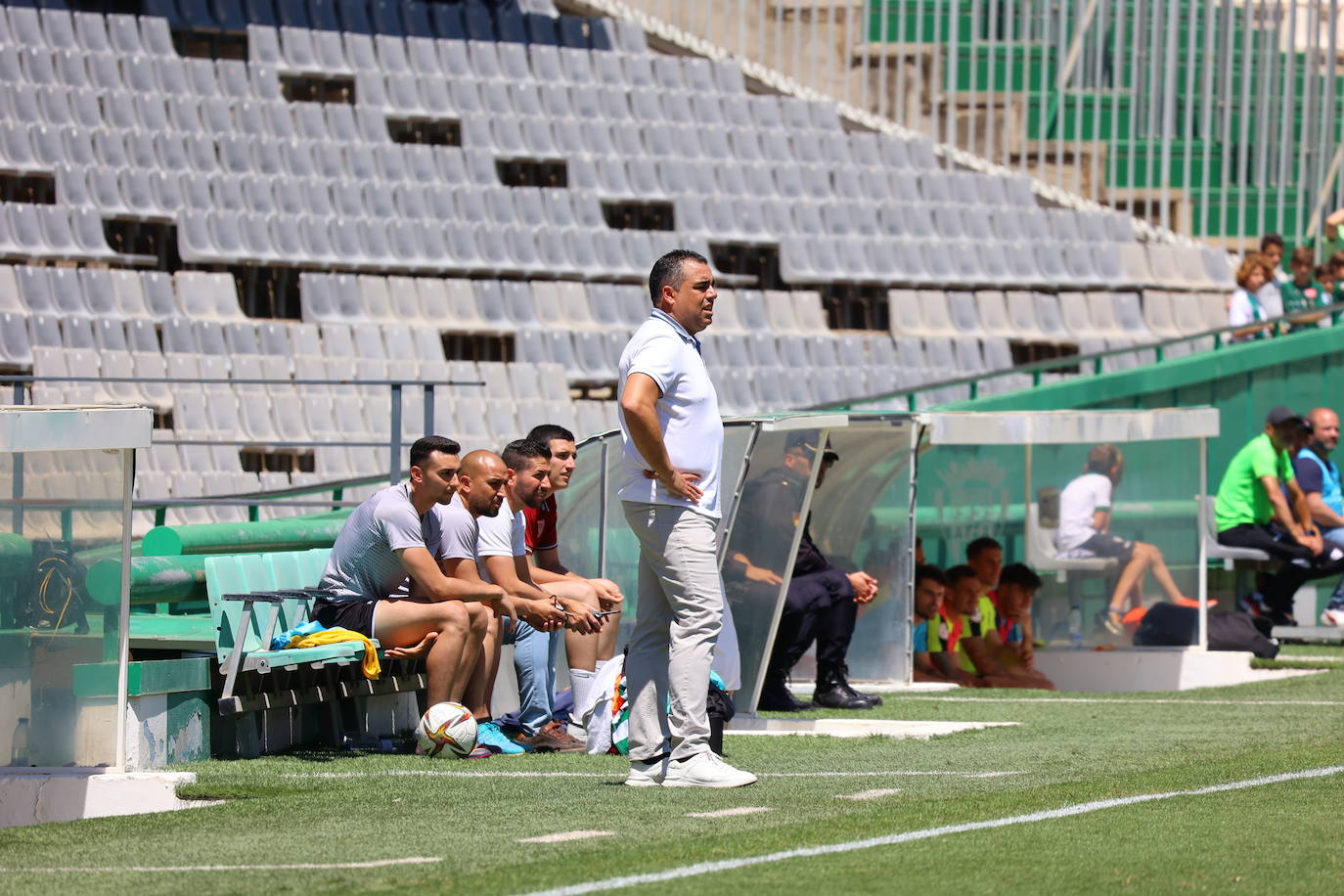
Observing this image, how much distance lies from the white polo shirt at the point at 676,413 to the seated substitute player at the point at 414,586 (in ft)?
5.45

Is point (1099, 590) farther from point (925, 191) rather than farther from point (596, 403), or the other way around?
point (925, 191)

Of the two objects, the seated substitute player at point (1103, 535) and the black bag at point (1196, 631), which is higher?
the seated substitute player at point (1103, 535)

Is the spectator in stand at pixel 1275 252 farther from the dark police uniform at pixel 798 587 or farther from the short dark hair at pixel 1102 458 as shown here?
the dark police uniform at pixel 798 587

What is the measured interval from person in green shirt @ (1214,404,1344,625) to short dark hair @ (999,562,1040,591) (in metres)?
2.33

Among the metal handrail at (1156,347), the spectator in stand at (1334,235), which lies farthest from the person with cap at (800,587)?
the spectator in stand at (1334,235)

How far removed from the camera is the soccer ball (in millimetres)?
7535

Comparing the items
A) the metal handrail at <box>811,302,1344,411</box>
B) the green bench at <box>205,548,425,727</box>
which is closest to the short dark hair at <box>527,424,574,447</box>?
the green bench at <box>205,548,425,727</box>

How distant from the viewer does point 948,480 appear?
11.9 metres

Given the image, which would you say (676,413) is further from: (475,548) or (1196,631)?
(1196,631)

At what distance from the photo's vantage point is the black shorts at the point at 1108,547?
1173 centimetres

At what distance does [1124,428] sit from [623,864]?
295 inches

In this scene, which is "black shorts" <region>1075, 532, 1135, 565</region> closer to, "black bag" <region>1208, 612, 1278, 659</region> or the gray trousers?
"black bag" <region>1208, 612, 1278, 659</region>

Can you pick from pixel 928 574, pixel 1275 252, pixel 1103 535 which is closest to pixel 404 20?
pixel 1275 252

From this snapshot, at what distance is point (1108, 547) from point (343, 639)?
550cm
